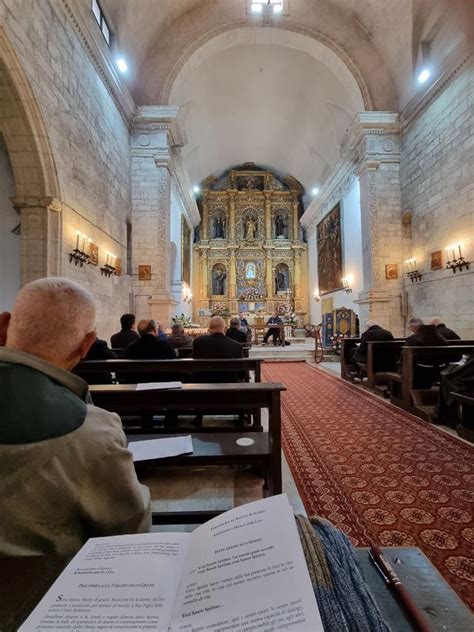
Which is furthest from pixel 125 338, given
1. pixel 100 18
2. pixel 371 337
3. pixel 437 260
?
pixel 100 18

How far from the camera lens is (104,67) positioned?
23.3 ft

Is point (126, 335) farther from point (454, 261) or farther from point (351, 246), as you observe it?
point (351, 246)

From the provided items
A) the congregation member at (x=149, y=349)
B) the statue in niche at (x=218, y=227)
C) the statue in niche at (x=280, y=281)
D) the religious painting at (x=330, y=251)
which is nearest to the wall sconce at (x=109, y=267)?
the congregation member at (x=149, y=349)

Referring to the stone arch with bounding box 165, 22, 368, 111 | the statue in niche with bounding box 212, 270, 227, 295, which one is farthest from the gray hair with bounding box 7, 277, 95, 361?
the statue in niche with bounding box 212, 270, 227, 295

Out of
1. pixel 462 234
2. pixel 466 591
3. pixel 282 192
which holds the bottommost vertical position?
pixel 466 591

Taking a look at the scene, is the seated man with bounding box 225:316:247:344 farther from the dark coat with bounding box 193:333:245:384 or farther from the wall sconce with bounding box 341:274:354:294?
the wall sconce with bounding box 341:274:354:294

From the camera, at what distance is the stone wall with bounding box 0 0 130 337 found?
186 inches

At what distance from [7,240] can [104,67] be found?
15.2 ft

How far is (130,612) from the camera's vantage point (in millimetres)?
573

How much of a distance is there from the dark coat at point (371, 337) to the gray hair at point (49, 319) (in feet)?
17.9

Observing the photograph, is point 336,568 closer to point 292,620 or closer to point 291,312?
point 292,620

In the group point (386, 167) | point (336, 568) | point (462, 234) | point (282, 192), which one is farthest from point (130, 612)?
→ point (282, 192)

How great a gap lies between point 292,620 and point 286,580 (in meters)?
0.07

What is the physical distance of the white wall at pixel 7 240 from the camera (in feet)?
17.3
